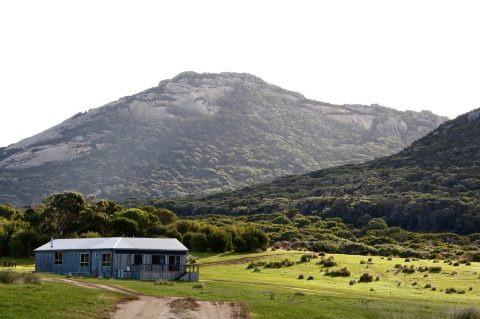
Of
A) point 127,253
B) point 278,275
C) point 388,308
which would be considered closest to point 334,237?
point 278,275

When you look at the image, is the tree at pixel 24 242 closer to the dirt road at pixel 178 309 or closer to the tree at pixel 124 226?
the tree at pixel 124 226

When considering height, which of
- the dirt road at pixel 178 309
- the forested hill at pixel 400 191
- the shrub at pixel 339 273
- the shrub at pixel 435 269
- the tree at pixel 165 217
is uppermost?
the forested hill at pixel 400 191

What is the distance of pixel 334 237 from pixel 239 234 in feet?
70.5

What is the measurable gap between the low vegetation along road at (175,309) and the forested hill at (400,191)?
78.0 meters

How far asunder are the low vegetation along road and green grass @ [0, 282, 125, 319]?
0.79 meters

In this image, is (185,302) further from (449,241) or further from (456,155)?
(456,155)

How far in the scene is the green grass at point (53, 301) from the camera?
25523 millimetres

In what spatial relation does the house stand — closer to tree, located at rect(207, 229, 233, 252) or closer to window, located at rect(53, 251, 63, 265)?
window, located at rect(53, 251, 63, 265)

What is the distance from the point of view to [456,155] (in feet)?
471

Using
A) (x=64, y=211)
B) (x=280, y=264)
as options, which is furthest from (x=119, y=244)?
(x=64, y=211)

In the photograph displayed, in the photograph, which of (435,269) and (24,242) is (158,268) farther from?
(24,242)

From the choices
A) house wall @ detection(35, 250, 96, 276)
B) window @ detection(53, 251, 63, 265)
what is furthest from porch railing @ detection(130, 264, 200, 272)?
window @ detection(53, 251, 63, 265)

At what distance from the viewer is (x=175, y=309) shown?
30406 mm

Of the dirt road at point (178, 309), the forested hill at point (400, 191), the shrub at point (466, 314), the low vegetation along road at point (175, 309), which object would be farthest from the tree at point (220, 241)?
the shrub at point (466, 314)
